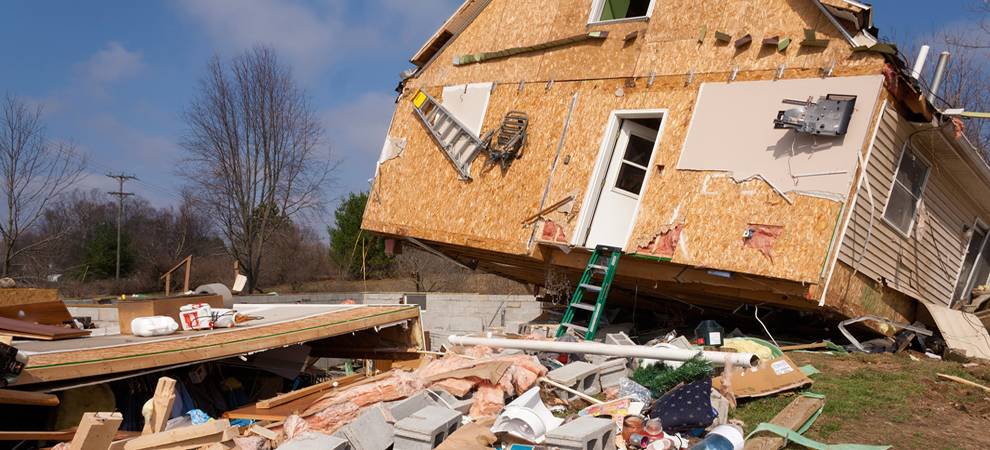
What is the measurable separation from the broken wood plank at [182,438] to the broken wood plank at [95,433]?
0.37ft

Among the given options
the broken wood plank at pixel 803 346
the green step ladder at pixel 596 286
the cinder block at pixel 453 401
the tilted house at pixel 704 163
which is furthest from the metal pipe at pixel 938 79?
the cinder block at pixel 453 401

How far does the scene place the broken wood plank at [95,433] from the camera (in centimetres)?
442

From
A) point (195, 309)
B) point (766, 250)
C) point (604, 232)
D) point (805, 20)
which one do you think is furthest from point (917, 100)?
point (195, 309)

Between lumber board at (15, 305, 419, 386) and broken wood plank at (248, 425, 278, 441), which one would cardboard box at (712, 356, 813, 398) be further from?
lumber board at (15, 305, 419, 386)

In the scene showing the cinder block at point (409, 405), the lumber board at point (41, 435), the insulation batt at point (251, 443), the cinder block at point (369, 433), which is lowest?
the lumber board at point (41, 435)

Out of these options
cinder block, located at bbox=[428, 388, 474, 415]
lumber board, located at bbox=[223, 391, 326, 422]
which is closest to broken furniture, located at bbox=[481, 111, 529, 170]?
cinder block, located at bbox=[428, 388, 474, 415]

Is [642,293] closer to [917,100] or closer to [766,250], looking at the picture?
[766,250]

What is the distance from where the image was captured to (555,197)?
9.66 metres

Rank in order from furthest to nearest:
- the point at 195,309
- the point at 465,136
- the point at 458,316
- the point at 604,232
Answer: the point at 458,316, the point at 465,136, the point at 604,232, the point at 195,309

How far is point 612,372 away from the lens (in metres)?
6.86

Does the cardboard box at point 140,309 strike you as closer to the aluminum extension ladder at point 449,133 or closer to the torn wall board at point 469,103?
the aluminum extension ladder at point 449,133

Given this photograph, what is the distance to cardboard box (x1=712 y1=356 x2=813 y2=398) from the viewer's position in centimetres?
626

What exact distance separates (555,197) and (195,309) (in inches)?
216

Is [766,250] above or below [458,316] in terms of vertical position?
above
